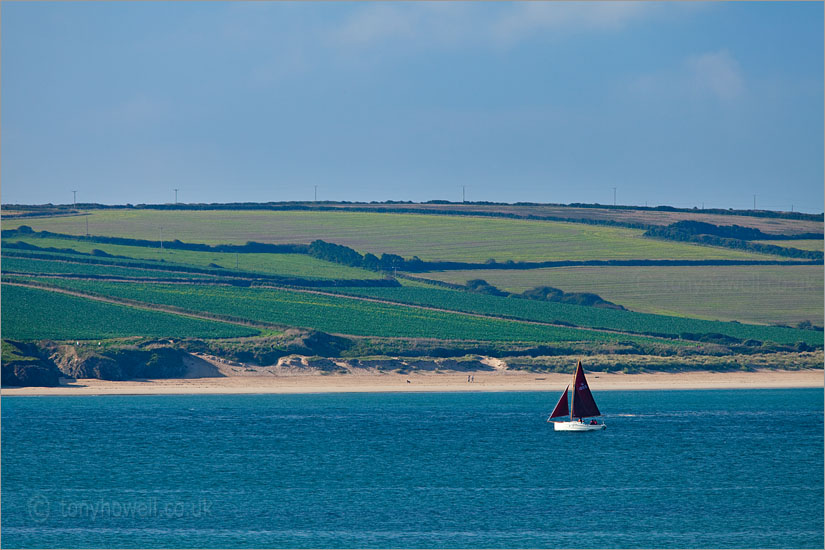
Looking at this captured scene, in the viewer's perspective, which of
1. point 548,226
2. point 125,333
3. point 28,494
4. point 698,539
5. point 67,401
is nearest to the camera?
point 698,539

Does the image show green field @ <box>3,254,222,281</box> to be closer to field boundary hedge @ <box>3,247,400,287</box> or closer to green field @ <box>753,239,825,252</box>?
field boundary hedge @ <box>3,247,400,287</box>

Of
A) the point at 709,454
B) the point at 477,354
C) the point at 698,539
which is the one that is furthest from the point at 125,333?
the point at 698,539

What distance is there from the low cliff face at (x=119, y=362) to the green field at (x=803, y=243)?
3710 inches

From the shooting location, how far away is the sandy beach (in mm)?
88938

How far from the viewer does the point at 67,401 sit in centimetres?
8631

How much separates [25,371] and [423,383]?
32400 millimetres

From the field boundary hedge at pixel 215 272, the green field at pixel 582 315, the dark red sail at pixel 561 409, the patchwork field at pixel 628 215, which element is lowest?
the dark red sail at pixel 561 409

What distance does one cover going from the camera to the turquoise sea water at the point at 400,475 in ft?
151

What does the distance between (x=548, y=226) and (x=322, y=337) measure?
78566 millimetres

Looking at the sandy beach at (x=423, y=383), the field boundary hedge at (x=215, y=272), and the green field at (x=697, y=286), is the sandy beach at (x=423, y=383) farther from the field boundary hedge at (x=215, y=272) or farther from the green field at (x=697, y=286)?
the field boundary hedge at (x=215, y=272)

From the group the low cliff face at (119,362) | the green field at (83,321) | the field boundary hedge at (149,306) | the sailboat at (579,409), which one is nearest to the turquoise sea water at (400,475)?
the sailboat at (579,409)

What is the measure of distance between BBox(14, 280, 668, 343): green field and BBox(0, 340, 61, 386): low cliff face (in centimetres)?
2498

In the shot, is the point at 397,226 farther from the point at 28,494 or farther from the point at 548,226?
the point at 28,494

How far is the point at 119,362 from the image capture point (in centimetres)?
9225
